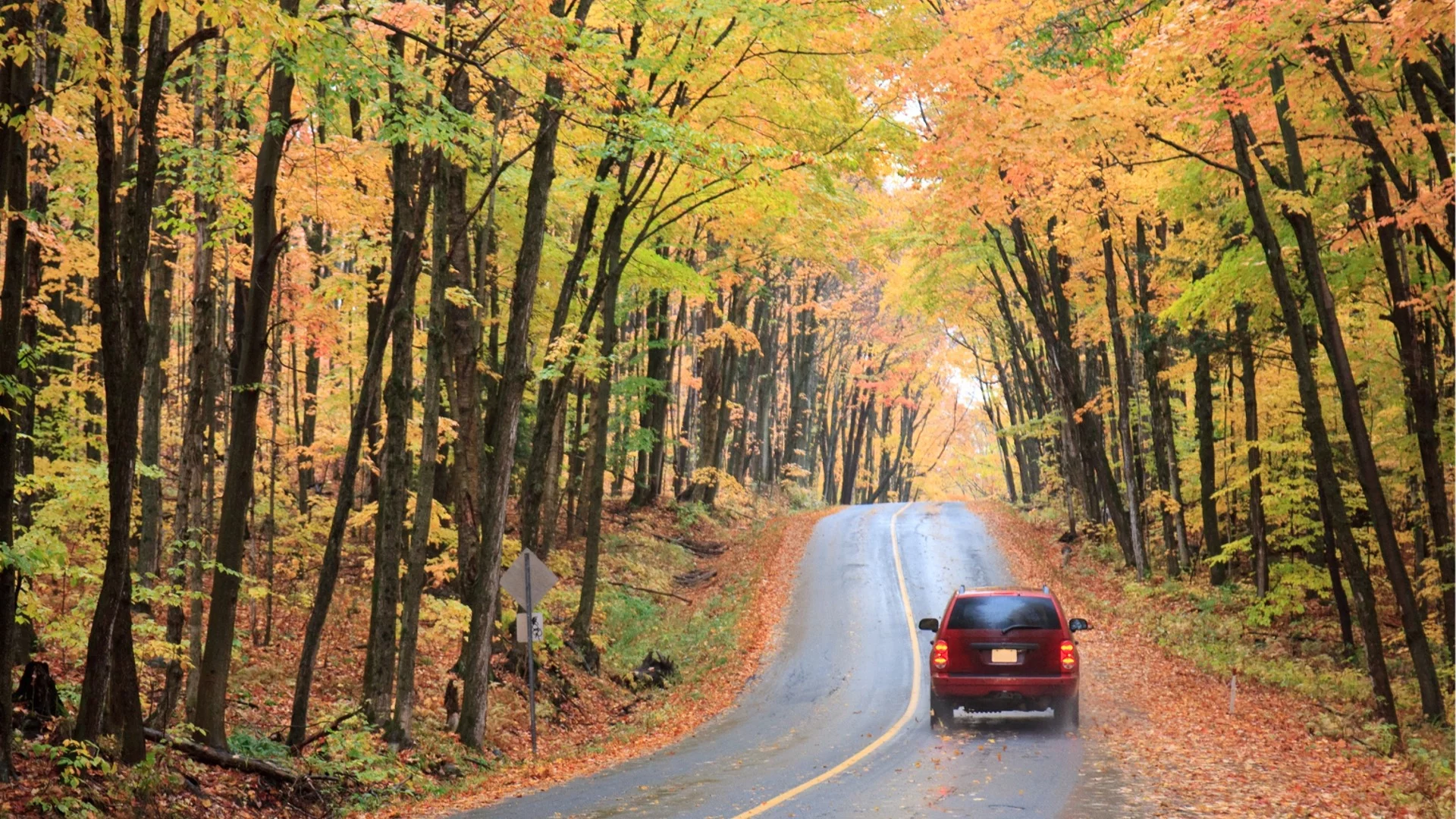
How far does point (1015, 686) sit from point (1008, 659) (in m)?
0.36

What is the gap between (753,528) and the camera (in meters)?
41.5

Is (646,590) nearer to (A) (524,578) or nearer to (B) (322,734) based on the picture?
(A) (524,578)

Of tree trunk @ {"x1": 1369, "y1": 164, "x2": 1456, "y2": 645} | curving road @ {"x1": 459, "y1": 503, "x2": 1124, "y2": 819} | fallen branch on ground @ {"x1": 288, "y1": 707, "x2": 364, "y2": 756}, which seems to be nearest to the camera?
curving road @ {"x1": 459, "y1": 503, "x2": 1124, "y2": 819}

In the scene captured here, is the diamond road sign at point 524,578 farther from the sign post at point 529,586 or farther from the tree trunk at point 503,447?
the tree trunk at point 503,447

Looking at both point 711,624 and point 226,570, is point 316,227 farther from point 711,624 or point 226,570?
point 226,570

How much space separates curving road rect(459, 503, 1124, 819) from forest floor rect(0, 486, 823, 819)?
2.52 feet

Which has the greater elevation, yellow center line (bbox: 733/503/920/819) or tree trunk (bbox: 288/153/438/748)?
tree trunk (bbox: 288/153/438/748)

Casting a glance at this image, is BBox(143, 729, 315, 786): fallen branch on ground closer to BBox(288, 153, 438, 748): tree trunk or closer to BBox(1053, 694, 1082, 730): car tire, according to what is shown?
BBox(288, 153, 438, 748): tree trunk

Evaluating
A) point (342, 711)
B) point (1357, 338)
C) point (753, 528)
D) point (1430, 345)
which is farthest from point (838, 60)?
point (753, 528)

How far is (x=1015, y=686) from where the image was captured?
48.1 ft

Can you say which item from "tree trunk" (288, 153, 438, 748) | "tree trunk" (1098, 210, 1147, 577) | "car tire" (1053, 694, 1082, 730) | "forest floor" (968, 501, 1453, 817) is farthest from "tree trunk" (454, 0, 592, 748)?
"tree trunk" (1098, 210, 1147, 577)

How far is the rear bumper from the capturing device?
577 inches

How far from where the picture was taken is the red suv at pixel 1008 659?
14672mm

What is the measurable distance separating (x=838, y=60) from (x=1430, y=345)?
33.8 feet
